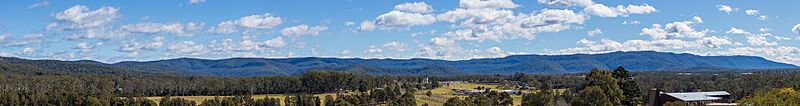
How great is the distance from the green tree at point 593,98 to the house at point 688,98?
907 inches

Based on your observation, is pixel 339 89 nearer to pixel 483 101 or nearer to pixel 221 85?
pixel 221 85

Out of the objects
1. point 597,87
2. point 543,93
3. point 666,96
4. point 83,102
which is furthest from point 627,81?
point 83,102

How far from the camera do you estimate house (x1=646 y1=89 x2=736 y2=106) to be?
76.9 m

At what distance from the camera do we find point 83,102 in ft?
292

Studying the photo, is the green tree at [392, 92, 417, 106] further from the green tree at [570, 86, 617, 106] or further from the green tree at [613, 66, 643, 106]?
the green tree at [570, 86, 617, 106]

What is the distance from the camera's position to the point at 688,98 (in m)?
85.5

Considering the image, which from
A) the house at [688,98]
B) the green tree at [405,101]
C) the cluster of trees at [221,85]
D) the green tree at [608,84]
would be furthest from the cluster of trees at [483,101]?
the cluster of trees at [221,85]

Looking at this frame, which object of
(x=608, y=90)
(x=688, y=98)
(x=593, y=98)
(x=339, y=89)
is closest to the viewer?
(x=593, y=98)

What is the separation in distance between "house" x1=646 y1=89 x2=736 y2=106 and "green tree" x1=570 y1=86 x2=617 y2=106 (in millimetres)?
23042

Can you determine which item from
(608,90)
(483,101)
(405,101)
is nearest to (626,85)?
(608,90)

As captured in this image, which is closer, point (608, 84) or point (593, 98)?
point (593, 98)

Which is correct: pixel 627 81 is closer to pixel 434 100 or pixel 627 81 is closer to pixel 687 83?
pixel 434 100

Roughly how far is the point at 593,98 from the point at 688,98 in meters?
36.3

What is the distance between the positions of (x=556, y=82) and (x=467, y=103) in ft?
283
